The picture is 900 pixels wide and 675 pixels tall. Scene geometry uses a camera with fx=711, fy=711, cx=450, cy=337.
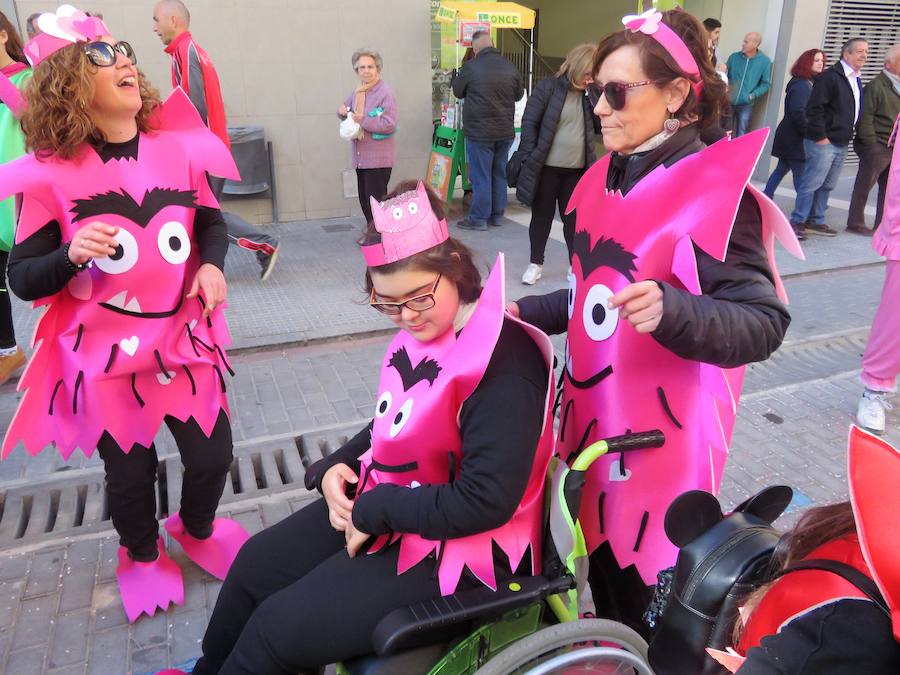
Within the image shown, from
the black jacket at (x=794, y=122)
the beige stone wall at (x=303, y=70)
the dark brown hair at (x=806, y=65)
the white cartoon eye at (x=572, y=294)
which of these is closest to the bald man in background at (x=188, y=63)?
the beige stone wall at (x=303, y=70)

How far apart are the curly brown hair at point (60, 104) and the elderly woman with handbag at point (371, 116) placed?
439 centimetres

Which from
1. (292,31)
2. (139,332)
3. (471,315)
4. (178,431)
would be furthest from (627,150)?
(292,31)

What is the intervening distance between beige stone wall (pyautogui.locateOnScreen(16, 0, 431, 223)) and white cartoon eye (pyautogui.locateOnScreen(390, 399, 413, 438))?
250 inches

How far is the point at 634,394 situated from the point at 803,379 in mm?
3445

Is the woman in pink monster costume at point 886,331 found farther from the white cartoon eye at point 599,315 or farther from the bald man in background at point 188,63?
the bald man in background at point 188,63

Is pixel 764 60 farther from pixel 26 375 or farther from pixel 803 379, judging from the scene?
pixel 26 375

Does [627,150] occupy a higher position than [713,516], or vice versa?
[627,150]

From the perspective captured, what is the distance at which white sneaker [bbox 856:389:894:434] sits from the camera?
3938 mm

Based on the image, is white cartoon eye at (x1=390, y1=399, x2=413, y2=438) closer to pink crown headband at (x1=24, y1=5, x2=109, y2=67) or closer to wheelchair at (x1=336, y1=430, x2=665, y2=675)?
wheelchair at (x1=336, y1=430, x2=665, y2=675)

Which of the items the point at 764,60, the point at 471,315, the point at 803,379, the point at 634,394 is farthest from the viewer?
the point at 764,60

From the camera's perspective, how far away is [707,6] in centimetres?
1097

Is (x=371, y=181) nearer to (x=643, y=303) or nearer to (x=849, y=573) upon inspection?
(x=643, y=303)

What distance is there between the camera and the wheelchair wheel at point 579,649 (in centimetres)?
152

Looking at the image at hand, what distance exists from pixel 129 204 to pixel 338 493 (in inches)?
43.3
